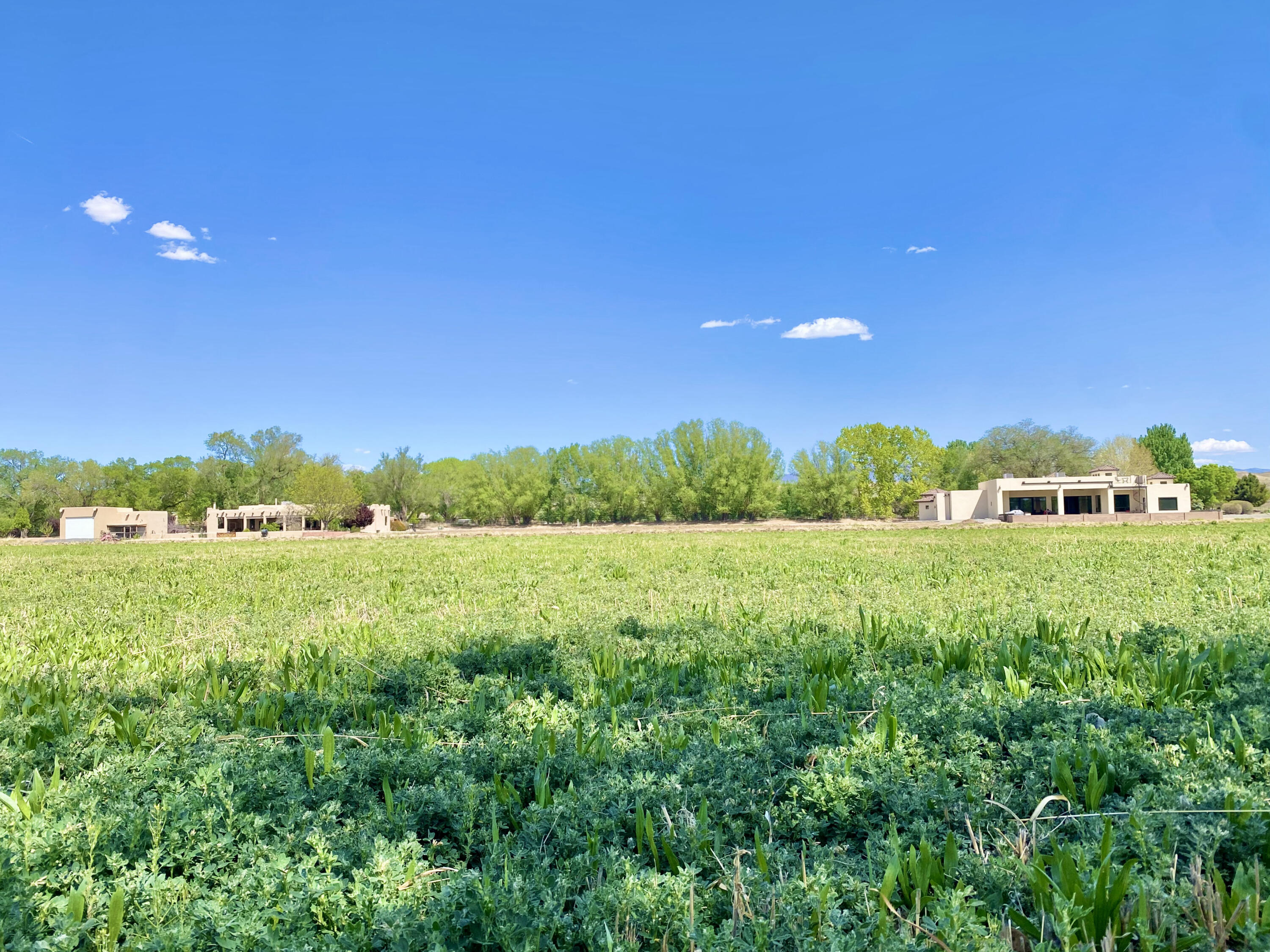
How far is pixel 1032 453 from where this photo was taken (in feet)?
275

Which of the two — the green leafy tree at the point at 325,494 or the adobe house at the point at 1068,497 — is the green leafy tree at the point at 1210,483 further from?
the green leafy tree at the point at 325,494

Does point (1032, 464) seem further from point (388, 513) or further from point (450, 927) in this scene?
point (450, 927)

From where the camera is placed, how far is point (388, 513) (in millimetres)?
70188

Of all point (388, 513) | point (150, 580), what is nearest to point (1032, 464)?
point (388, 513)

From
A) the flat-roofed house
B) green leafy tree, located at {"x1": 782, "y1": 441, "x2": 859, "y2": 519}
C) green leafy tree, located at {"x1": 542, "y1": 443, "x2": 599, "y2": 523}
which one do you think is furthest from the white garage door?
green leafy tree, located at {"x1": 782, "y1": 441, "x2": 859, "y2": 519}

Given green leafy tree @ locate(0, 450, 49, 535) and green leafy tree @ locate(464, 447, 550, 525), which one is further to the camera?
green leafy tree @ locate(464, 447, 550, 525)

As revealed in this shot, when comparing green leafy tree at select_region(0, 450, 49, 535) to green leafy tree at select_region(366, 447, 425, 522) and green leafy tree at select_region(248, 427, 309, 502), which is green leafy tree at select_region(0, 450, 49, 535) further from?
green leafy tree at select_region(366, 447, 425, 522)

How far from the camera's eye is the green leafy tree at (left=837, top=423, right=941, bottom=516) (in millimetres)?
74375

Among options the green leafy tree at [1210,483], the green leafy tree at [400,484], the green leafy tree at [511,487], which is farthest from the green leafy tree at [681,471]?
the green leafy tree at [1210,483]

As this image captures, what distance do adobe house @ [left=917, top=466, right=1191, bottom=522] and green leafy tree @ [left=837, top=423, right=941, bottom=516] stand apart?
7.26 meters

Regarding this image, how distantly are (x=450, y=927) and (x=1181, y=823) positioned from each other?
2629 mm

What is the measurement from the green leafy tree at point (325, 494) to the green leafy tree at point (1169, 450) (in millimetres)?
111247

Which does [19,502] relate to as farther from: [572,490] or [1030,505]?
[1030,505]

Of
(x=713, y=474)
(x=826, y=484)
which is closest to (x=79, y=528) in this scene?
(x=713, y=474)
